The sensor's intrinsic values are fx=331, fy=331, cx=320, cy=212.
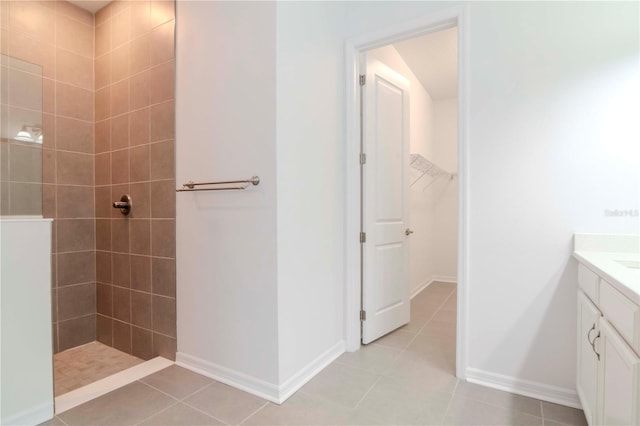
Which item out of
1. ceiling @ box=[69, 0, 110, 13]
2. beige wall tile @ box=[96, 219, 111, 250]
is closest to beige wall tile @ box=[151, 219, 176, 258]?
beige wall tile @ box=[96, 219, 111, 250]

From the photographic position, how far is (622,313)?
1.07 metres

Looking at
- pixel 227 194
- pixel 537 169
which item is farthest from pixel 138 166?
pixel 537 169

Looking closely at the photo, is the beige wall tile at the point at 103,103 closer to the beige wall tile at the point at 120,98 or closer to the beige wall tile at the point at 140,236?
the beige wall tile at the point at 120,98

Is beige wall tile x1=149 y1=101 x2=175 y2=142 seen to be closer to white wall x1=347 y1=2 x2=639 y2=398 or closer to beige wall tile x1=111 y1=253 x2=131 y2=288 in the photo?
beige wall tile x1=111 y1=253 x2=131 y2=288

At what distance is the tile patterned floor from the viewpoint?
1.65m

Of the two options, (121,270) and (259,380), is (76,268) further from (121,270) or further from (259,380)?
(259,380)

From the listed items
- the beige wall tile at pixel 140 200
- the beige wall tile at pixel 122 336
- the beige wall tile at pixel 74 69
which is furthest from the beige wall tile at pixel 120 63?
the beige wall tile at pixel 122 336

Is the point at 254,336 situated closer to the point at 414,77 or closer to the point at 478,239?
the point at 478,239

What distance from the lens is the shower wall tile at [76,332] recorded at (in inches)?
106

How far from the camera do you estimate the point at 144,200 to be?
2.46 m

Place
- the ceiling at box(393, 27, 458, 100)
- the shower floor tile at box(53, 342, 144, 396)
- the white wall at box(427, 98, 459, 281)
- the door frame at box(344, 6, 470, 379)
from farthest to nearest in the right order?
the white wall at box(427, 98, 459, 281) < the ceiling at box(393, 27, 458, 100) < the shower floor tile at box(53, 342, 144, 396) < the door frame at box(344, 6, 470, 379)

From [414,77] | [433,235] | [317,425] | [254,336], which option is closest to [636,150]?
[317,425]

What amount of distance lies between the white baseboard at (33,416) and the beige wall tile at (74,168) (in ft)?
5.76

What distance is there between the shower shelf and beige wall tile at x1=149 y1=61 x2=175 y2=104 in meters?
2.43
